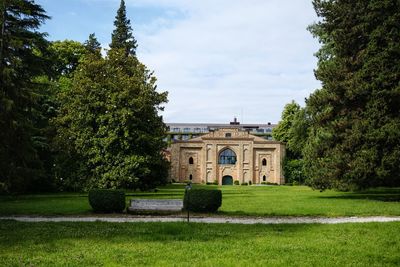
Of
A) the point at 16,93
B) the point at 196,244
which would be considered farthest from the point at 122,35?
the point at 196,244

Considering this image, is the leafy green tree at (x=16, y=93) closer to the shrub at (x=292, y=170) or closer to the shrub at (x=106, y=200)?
the shrub at (x=106, y=200)

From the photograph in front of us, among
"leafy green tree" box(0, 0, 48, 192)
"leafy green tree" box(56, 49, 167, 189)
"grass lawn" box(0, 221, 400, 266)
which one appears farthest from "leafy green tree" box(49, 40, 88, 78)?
"grass lawn" box(0, 221, 400, 266)

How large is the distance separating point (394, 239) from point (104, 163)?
21813 millimetres

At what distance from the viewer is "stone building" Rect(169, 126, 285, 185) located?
77.2 meters

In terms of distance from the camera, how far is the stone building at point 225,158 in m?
77.2

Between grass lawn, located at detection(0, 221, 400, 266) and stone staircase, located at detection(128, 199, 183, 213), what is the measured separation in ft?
14.5

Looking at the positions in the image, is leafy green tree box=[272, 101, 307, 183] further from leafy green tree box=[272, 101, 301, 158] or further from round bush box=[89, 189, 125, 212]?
round bush box=[89, 189, 125, 212]

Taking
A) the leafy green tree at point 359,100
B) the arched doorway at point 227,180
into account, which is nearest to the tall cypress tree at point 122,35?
the leafy green tree at point 359,100

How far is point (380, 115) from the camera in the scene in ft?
83.3

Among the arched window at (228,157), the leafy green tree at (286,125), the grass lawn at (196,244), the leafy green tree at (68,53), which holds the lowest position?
the grass lawn at (196,244)

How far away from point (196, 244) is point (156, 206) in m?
8.64

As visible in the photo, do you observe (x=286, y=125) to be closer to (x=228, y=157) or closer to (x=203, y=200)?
(x=228, y=157)

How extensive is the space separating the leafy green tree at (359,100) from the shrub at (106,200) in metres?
13.2

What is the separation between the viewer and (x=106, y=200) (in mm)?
18188
